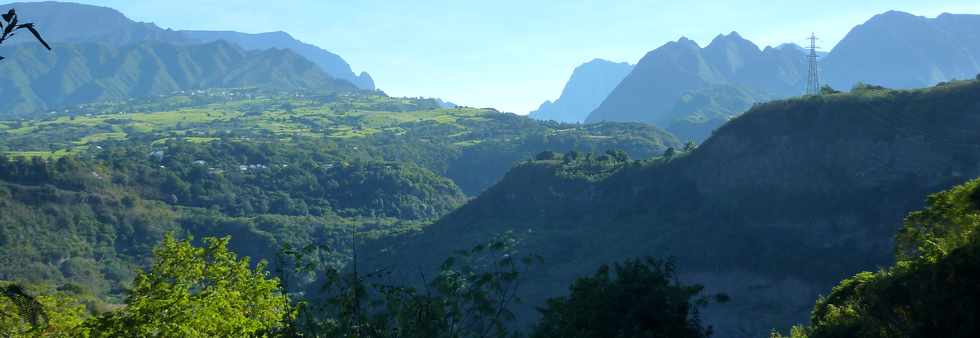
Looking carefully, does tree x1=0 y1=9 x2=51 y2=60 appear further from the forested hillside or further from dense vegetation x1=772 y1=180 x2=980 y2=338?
the forested hillside

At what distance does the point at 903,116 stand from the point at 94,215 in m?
102

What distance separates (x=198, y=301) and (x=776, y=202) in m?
67.0

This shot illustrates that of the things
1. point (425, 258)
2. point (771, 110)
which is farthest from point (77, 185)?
point (771, 110)

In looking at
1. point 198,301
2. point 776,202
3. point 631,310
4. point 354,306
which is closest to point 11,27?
point 354,306

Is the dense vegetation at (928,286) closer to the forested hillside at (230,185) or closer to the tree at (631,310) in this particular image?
the tree at (631,310)

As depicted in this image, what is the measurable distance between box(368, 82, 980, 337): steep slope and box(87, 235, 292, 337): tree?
51.6 m

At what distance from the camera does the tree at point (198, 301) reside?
1504 centimetres

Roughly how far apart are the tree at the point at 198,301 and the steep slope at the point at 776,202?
51.6 m

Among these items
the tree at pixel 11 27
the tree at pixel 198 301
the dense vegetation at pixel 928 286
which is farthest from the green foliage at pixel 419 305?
the dense vegetation at pixel 928 286

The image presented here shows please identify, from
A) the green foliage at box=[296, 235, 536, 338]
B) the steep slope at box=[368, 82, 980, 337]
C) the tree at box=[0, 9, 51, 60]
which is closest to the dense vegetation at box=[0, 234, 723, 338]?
the green foliage at box=[296, 235, 536, 338]

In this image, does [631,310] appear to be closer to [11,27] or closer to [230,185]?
[11,27]

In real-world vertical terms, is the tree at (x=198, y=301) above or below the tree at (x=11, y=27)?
below

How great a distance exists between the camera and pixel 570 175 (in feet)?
321

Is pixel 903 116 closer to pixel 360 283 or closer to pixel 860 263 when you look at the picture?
pixel 860 263
